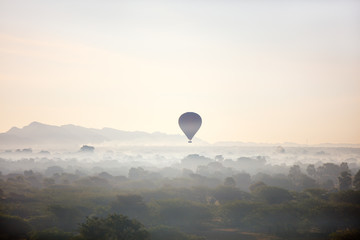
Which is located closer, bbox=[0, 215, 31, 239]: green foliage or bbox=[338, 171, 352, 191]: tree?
bbox=[0, 215, 31, 239]: green foliage

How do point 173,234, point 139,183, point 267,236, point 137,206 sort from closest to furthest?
point 173,234 < point 267,236 < point 137,206 < point 139,183

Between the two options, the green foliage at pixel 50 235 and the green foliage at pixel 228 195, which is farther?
the green foliage at pixel 228 195

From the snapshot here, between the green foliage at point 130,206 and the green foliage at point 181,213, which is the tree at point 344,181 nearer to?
the green foliage at point 181,213

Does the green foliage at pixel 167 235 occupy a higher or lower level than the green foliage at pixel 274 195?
lower

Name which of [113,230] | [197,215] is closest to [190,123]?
[197,215]

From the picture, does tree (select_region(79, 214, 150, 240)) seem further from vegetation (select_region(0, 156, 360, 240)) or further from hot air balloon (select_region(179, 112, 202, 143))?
Answer: hot air balloon (select_region(179, 112, 202, 143))

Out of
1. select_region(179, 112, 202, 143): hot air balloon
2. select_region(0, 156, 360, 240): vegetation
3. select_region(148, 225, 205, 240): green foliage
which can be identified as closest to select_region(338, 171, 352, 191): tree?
select_region(0, 156, 360, 240): vegetation

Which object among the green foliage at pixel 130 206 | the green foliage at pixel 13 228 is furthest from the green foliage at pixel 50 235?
the green foliage at pixel 130 206

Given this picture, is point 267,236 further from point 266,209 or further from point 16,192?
point 16,192

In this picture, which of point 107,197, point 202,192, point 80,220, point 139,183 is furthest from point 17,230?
point 139,183
